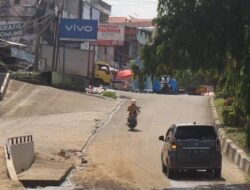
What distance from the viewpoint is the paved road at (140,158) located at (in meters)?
19.4

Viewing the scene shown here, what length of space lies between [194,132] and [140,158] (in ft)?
17.4

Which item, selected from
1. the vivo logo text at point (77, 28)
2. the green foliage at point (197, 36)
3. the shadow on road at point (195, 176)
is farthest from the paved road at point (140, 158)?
the vivo logo text at point (77, 28)

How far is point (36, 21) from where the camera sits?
6109 cm

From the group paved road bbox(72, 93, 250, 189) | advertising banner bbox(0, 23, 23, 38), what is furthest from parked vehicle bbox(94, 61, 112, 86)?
paved road bbox(72, 93, 250, 189)

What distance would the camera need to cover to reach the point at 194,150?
67.3 ft

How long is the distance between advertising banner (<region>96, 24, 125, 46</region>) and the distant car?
6578 centimetres

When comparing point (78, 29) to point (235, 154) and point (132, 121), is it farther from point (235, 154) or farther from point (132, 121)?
point (235, 154)

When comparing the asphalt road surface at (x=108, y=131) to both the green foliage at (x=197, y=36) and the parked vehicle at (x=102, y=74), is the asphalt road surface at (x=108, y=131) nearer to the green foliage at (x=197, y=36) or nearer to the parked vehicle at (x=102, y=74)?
the green foliage at (x=197, y=36)

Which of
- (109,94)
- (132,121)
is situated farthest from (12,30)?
(132,121)

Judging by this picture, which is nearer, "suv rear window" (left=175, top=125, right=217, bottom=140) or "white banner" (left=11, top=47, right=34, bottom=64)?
"suv rear window" (left=175, top=125, right=217, bottom=140)

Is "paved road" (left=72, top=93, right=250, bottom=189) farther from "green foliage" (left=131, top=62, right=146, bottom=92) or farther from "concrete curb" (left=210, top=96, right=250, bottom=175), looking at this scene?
"green foliage" (left=131, top=62, right=146, bottom=92)

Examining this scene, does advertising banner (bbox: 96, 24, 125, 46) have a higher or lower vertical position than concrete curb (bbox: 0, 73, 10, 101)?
higher

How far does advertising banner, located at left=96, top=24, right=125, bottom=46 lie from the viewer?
8697 cm

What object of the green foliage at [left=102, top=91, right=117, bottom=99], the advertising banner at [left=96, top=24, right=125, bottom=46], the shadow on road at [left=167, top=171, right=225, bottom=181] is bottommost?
the green foliage at [left=102, top=91, right=117, bottom=99]
